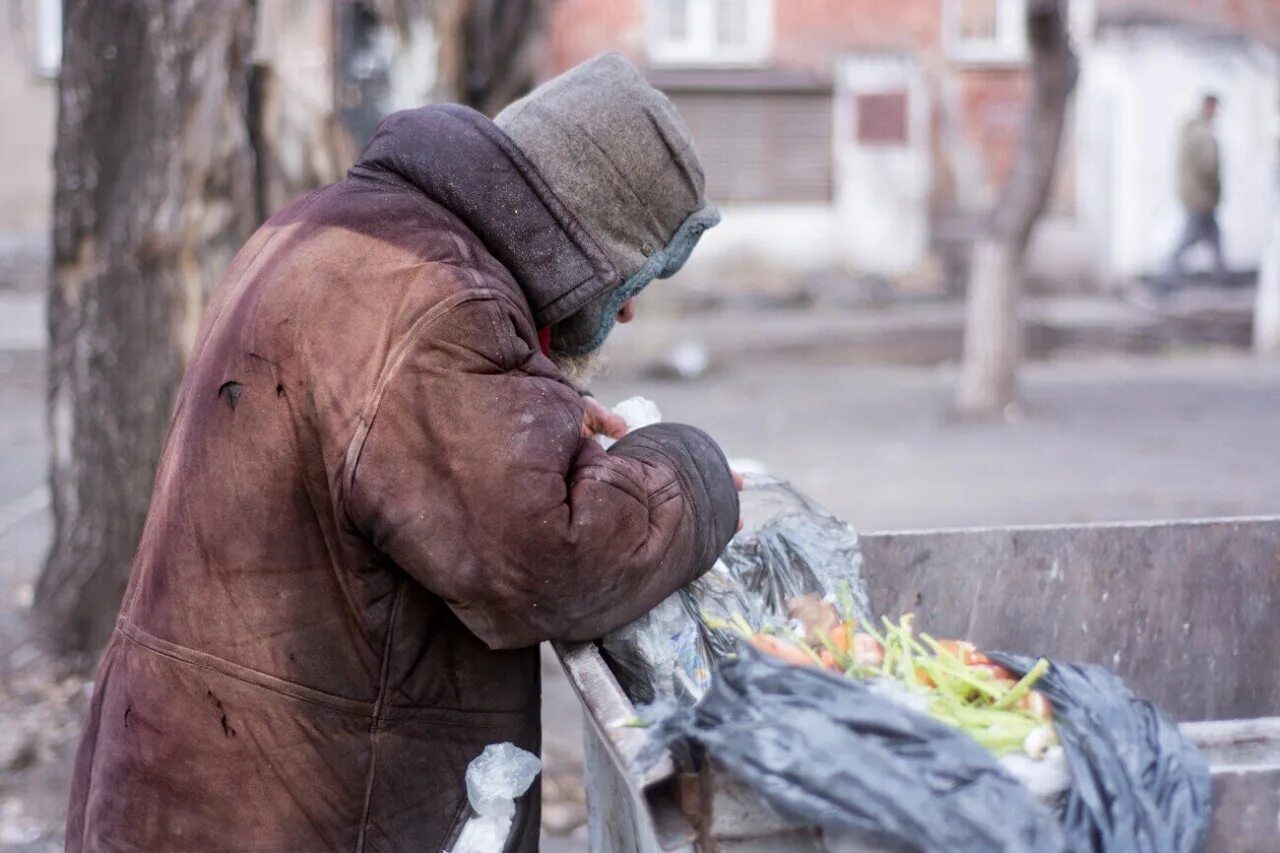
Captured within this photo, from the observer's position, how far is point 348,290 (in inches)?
75.2

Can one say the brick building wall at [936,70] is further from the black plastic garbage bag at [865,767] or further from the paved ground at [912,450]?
the black plastic garbage bag at [865,767]

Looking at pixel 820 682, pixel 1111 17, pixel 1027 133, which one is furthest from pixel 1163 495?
pixel 1111 17

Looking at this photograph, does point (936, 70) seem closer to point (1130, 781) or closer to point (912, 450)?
point (912, 450)

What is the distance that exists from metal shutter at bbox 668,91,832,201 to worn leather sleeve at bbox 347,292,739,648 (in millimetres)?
13256

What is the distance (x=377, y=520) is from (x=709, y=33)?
13989 millimetres

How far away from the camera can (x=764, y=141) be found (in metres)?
15.1

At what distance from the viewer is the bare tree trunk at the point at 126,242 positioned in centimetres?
455

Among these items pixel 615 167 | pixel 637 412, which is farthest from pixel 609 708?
pixel 637 412

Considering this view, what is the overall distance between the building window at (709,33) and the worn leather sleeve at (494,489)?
44.7 ft

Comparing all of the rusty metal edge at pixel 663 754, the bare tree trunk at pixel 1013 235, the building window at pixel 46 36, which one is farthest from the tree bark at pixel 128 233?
the building window at pixel 46 36

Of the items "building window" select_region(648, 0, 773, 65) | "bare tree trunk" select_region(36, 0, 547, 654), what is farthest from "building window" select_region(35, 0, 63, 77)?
"bare tree trunk" select_region(36, 0, 547, 654)

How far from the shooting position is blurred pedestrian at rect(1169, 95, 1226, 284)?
13945mm

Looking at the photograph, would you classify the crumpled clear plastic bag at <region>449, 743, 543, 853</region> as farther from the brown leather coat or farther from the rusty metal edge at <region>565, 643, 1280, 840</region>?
the rusty metal edge at <region>565, 643, 1280, 840</region>

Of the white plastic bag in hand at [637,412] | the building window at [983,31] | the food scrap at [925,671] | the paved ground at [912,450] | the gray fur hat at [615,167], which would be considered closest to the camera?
the food scrap at [925,671]
